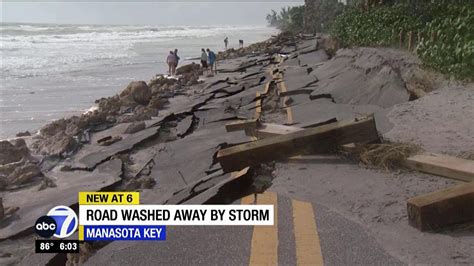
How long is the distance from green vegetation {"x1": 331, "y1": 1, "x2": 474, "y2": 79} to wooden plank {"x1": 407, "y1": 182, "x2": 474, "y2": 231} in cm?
611

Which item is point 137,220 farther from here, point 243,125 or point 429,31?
point 429,31

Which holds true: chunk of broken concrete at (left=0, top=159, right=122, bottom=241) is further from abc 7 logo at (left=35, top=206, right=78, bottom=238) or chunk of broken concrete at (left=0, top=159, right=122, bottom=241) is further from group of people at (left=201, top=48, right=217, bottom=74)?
group of people at (left=201, top=48, right=217, bottom=74)

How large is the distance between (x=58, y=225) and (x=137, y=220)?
3.60ft

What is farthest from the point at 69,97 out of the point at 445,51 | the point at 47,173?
the point at 445,51

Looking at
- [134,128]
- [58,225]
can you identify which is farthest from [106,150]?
[58,225]

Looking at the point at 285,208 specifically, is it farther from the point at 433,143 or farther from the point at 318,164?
the point at 433,143

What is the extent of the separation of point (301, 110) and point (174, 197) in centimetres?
504

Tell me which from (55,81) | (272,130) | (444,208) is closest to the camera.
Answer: (444,208)

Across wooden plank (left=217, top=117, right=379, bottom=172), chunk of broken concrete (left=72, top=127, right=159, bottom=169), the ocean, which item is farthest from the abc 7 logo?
the ocean

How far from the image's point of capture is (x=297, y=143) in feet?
16.3

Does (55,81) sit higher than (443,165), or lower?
lower

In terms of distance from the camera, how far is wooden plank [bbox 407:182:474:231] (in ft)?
10.9

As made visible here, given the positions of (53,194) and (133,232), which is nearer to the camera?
(133,232)

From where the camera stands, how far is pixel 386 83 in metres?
9.80
